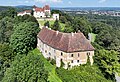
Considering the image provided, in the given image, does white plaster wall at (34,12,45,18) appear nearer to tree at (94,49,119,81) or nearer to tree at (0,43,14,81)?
tree at (0,43,14,81)

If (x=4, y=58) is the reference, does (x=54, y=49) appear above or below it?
above

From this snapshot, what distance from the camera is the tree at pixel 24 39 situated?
6869cm

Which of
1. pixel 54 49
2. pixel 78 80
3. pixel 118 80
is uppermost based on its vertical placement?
pixel 54 49

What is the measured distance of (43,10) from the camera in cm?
11550

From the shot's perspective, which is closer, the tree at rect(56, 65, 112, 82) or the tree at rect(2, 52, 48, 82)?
the tree at rect(2, 52, 48, 82)

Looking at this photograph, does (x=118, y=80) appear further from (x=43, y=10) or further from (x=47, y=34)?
(x=43, y=10)

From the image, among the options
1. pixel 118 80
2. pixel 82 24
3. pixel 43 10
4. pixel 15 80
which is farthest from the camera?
pixel 43 10

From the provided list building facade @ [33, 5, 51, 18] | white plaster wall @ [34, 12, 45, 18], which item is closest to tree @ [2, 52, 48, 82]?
white plaster wall @ [34, 12, 45, 18]

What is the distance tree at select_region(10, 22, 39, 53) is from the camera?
68688mm

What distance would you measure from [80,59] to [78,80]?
510 centimetres

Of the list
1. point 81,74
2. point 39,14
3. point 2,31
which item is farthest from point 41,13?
point 81,74

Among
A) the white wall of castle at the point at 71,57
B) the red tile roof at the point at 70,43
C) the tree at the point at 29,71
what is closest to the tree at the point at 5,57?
the red tile roof at the point at 70,43

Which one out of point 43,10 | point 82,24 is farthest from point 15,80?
point 43,10

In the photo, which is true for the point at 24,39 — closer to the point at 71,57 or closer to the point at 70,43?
the point at 70,43
